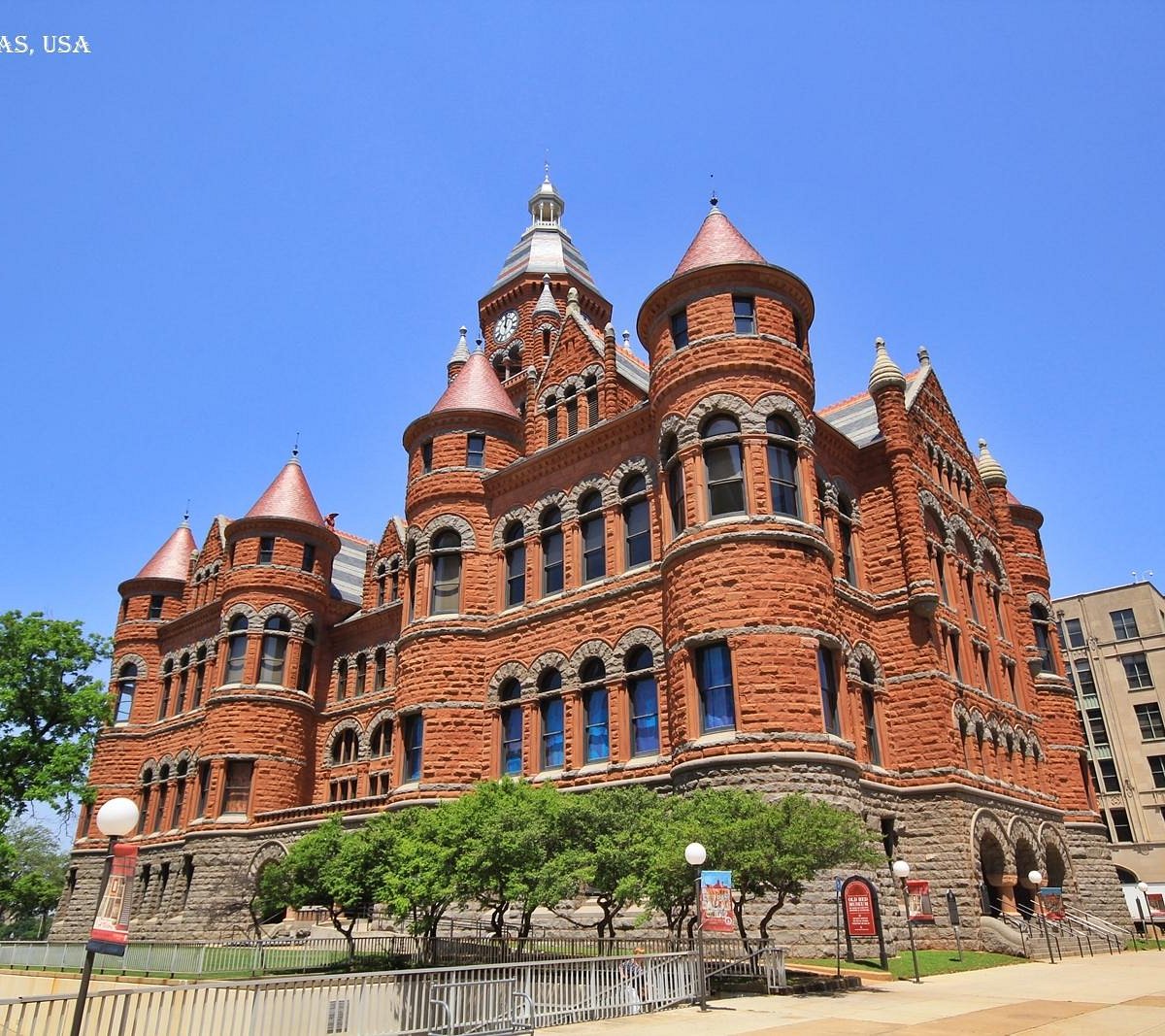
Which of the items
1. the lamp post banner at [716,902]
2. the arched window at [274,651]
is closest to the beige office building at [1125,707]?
the arched window at [274,651]

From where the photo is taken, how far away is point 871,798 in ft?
75.4

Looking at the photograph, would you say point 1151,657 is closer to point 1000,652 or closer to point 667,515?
point 1000,652

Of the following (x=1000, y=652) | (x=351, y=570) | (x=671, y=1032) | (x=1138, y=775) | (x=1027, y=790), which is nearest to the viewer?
(x=671, y=1032)

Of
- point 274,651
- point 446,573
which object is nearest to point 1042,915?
point 446,573

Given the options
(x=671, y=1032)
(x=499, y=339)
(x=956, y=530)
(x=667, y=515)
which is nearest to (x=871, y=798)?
(x=667, y=515)

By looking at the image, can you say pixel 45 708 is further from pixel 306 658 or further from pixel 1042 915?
pixel 1042 915

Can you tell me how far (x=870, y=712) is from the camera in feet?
82.3

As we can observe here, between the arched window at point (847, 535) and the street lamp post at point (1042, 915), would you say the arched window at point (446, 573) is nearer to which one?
the arched window at point (847, 535)

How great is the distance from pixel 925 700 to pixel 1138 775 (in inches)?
1637

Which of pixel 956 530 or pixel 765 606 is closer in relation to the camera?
pixel 765 606

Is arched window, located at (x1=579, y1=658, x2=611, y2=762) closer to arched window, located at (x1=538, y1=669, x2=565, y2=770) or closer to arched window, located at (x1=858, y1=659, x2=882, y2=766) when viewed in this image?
arched window, located at (x1=538, y1=669, x2=565, y2=770)

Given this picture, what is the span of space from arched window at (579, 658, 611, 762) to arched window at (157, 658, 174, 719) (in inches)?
1011

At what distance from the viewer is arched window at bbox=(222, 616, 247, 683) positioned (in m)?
36.4

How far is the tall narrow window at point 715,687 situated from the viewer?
2086cm
